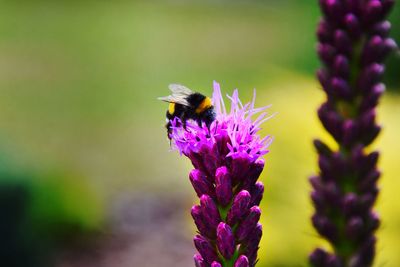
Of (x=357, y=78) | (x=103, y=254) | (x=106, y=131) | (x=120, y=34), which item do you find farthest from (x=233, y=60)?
(x=357, y=78)

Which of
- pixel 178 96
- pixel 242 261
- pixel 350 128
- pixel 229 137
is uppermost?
pixel 178 96

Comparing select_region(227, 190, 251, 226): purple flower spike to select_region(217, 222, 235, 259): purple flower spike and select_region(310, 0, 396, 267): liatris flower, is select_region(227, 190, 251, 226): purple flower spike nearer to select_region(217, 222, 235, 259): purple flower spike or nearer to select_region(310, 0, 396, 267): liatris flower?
select_region(217, 222, 235, 259): purple flower spike

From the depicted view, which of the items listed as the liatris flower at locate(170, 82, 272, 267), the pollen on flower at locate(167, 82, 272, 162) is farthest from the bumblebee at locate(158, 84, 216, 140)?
the liatris flower at locate(170, 82, 272, 267)

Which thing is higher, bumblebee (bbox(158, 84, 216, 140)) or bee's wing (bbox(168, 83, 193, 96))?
bee's wing (bbox(168, 83, 193, 96))

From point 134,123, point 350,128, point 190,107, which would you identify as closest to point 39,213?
point 134,123

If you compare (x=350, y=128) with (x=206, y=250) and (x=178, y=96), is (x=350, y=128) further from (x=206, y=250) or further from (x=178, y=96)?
(x=206, y=250)

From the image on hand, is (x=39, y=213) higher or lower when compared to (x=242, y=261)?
higher

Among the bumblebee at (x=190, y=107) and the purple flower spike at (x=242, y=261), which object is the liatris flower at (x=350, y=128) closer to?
the bumblebee at (x=190, y=107)

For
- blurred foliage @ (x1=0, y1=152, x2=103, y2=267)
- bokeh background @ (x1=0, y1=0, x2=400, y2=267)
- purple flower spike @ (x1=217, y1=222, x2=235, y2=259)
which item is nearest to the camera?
purple flower spike @ (x1=217, y1=222, x2=235, y2=259)
